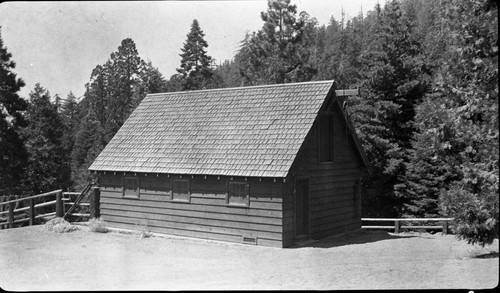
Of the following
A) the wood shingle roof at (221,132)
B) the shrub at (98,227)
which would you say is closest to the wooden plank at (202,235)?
the shrub at (98,227)

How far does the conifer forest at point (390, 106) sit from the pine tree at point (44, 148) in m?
0.09

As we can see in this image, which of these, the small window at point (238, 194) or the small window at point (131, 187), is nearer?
the small window at point (238, 194)

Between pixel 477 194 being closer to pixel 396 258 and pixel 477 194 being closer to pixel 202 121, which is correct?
pixel 396 258

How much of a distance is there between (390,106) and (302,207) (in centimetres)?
1860

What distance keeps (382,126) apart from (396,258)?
828 inches

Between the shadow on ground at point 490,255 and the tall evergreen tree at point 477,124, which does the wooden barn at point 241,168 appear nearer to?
the tall evergreen tree at point 477,124

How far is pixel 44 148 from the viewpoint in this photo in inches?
1764

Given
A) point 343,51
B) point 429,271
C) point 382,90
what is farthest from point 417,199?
point 343,51

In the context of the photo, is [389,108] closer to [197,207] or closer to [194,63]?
[197,207]

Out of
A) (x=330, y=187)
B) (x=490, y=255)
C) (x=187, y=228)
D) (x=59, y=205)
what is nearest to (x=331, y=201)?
(x=330, y=187)

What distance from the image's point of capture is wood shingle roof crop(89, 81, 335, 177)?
57.0ft

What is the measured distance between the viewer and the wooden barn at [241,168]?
17016mm

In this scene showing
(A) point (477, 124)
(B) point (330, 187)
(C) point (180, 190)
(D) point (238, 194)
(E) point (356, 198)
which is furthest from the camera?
(E) point (356, 198)

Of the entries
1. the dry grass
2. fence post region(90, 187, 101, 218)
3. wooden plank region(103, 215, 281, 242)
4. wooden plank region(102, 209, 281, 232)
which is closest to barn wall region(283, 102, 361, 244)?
wooden plank region(102, 209, 281, 232)
